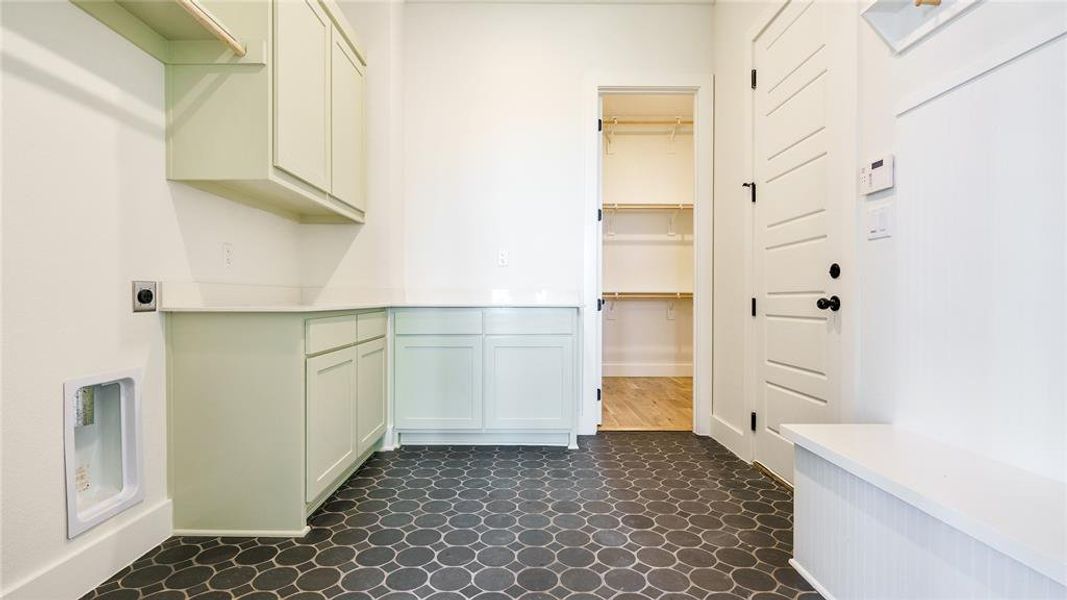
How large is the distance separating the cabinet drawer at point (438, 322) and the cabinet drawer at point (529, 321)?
0.10 meters

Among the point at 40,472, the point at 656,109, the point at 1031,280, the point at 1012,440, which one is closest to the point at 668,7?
the point at 656,109

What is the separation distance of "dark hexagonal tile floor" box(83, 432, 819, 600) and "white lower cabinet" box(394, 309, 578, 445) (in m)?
0.36

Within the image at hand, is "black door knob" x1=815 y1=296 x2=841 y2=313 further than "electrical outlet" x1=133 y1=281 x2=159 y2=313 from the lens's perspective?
Yes

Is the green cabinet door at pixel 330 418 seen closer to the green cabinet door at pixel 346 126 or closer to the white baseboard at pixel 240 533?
the white baseboard at pixel 240 533

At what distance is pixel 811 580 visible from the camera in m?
1.39

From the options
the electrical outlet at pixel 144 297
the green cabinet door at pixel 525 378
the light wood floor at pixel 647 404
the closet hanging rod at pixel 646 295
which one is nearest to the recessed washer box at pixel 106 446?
the electrical outlet at pixel 144 297

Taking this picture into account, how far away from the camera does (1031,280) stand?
3.55 ft

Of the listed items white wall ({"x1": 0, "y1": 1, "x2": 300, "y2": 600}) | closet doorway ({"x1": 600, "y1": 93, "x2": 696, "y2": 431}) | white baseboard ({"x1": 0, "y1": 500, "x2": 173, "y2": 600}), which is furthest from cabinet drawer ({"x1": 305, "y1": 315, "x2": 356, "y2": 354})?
closet doorway ({"x1": 600, "y1": 93, "x2": 696, "y2": 431})

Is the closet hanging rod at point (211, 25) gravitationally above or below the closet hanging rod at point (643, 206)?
below

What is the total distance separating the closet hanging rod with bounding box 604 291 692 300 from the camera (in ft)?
16.1

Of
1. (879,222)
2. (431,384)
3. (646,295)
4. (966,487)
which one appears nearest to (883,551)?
(966,487)

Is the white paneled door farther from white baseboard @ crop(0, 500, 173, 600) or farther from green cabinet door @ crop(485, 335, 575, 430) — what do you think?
white baseboard @ crop(0, 500, 173, 600)

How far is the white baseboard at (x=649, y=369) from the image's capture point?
5.12m

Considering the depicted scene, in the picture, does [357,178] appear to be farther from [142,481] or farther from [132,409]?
[142,481]
